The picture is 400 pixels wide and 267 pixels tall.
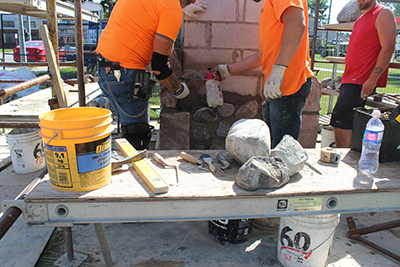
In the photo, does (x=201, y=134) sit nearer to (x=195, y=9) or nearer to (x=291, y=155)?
(x=195, y=9)

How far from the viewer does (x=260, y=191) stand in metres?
1.44

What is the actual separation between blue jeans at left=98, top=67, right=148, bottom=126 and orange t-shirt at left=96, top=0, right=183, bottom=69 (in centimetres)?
12

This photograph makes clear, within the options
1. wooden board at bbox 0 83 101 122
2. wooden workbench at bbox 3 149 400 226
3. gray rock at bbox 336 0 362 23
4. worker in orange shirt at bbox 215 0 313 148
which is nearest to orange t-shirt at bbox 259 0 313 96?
worker in orange shirt at bbox 215 0 313 148

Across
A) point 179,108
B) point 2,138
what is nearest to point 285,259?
point 179,108

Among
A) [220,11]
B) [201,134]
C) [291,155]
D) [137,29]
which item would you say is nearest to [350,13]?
[220,11]

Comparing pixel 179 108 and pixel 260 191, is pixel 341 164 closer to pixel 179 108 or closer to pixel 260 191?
pixel 260 191

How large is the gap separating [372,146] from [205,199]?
111 cm

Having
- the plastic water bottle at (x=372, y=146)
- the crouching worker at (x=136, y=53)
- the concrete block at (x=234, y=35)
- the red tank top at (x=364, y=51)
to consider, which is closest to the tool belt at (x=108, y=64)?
the crouching worker at (x=136, y=53)

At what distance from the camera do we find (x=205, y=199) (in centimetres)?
137

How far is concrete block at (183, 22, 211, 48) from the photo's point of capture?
3.34 m

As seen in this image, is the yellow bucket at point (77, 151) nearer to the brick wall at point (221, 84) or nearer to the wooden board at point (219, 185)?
the wooden board at point (219, 185)

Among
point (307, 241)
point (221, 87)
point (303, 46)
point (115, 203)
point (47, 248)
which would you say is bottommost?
point (47, 248)

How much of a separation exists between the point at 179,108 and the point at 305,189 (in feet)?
7.17

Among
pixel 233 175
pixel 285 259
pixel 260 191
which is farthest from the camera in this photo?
pixel 285 259
